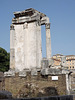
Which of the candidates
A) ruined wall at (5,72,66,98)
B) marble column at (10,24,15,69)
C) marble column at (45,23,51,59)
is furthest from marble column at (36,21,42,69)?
marble column at (10,24,15,69)

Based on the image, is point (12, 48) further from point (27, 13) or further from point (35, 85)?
point (35, 85)

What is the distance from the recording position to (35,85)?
10734 mm

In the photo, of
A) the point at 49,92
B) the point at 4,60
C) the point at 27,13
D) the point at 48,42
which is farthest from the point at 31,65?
the point at 4,60

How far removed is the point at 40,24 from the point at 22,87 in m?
4.56

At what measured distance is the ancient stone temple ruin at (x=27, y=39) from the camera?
1161 cm

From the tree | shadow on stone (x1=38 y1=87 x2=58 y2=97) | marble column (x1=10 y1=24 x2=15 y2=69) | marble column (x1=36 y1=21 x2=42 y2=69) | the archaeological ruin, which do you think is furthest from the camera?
the tree

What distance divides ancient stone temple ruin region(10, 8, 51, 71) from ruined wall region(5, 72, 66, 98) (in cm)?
92

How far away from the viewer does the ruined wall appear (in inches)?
402

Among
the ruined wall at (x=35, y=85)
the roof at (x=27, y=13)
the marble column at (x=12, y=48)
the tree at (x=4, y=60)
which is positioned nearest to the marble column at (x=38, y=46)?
the roof at (x=27, y=13)

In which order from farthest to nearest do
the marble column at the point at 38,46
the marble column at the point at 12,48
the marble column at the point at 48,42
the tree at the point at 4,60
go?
the tree at the point at 4,60 < the marble column at the point at 12,48 < the marble column at the point at 48,42 < the marble column at the point at 38,46

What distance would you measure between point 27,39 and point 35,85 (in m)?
3.25

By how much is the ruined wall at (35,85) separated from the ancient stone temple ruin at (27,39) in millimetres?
917

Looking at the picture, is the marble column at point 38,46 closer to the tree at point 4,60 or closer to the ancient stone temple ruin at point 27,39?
the ancient stone temple ruin at point 27,39

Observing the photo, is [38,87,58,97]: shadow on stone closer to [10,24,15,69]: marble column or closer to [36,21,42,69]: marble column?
[36,21,42,69]: marble column
